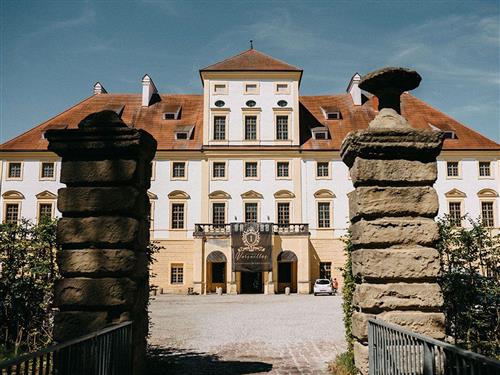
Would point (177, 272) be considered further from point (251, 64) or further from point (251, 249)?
point (251, 64)

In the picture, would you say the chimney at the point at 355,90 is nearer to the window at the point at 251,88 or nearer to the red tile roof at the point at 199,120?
the red tile roof at the point at 199,120

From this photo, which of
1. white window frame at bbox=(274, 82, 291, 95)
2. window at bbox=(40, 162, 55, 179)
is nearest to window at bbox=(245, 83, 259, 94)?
white window frame at bbox=(274, 82, 291, 95)

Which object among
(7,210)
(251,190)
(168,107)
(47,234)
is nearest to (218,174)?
(251,190)

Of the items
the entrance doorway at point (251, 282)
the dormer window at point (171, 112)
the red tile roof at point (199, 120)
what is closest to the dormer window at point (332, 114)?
the red tile roof at point (199, 120)

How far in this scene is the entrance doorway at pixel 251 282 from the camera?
36781 millimetres

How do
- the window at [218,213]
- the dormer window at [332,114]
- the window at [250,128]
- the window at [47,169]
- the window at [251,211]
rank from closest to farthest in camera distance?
the window at [218,213] → the window at [251,211] → the window at [47,169] → the window at [250,128] → the dormer window at [332,114]

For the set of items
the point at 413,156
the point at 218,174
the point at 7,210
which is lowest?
the point at 413,156

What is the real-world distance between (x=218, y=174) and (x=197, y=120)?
6.33m

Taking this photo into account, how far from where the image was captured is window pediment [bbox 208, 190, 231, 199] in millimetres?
38312

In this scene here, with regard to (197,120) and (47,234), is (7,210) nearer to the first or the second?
(197,120)

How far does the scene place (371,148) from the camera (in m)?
6.21

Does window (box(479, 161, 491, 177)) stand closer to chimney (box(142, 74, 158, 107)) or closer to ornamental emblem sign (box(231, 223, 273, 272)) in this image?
ornamental emblem sign (box(231, 223, 273, 272))

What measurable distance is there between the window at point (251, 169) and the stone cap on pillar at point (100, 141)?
32424mm

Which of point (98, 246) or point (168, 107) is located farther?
point (168, 107)
